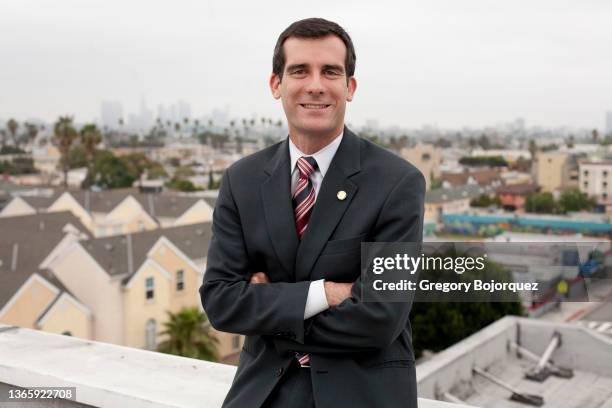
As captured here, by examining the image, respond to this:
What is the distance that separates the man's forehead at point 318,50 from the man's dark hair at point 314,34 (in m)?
0.01

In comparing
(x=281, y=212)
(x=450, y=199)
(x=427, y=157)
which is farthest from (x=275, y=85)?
(x=427, y=157)

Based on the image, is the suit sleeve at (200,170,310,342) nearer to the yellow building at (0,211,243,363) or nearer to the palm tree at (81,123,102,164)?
the yellow building at (0,211,243,363)

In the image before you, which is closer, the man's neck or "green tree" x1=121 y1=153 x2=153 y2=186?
the man's neck

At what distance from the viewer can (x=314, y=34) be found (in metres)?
1.67

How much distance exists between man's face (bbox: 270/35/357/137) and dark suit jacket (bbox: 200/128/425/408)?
0.26 feet

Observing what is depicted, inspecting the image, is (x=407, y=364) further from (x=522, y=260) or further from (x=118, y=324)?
(x=118, y=324)

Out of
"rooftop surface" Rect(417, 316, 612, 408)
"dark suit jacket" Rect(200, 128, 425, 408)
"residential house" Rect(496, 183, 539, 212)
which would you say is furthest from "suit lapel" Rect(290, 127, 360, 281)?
"residential house" Rect(496, 183, 539, 212)

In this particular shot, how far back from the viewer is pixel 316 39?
1.68 meters

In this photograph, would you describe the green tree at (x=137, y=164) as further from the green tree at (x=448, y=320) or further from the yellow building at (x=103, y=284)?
the green tree at (x=448, y=320)

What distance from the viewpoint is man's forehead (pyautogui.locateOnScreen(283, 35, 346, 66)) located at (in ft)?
5.50

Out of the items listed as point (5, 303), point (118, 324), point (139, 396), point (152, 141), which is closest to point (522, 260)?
point (139, 396)

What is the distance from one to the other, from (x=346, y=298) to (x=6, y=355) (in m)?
1.40

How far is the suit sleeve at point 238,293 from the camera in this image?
64.1 inches

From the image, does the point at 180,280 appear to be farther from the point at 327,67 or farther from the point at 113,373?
the point at 327,67
